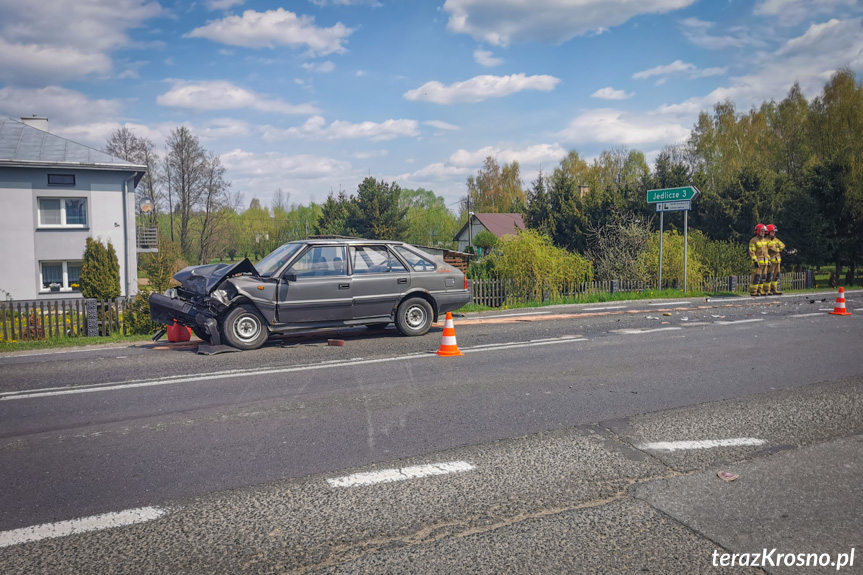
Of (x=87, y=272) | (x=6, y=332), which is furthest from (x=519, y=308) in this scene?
(x=87, y=272)

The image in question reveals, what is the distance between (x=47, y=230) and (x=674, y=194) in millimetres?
26456

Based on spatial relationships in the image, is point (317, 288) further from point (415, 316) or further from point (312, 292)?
point (415, 316)

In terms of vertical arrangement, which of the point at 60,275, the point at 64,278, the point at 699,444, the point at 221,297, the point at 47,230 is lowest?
the point at 699,444

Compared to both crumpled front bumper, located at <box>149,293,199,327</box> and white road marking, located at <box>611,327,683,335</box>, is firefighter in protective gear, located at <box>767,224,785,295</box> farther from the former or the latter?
crumpled front bumper, located at <box>149,293,199,327</box>

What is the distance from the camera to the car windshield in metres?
10.0

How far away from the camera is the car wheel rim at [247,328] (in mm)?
9477

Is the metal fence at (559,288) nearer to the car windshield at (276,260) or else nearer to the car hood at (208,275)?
the car windshield at (276,260)

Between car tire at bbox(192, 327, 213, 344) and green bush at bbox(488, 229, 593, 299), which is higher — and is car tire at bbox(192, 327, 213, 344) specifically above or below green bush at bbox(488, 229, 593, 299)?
below

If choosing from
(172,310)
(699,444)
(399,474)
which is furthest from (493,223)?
(399,474)

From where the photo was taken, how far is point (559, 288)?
2041cm

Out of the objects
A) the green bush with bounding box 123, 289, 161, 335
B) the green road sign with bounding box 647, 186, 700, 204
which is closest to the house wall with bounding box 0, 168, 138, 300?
the green bush with bounding box 123, 289, 161, 335

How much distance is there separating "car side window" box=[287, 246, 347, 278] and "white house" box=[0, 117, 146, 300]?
68.2 ft

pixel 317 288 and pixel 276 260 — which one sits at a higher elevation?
pixel 276 260

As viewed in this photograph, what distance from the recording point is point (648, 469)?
177 inches
